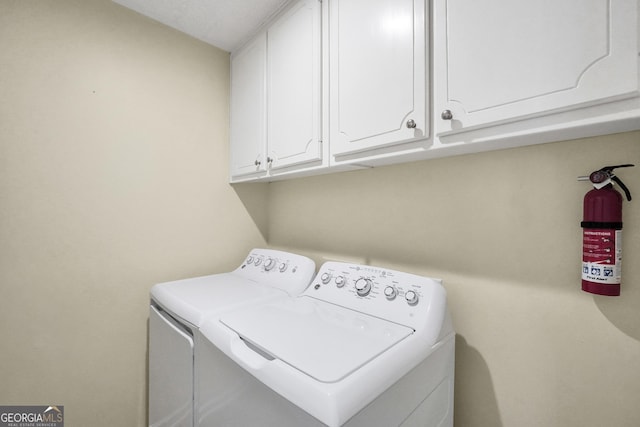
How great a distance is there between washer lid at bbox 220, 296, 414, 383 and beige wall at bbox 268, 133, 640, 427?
403mm

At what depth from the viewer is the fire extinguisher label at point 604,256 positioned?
75 centimetres

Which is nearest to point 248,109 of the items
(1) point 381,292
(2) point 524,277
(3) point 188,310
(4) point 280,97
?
(4) point 280,97

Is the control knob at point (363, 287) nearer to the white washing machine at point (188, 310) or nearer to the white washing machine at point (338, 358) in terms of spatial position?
the white washing machine at point (338, 358)

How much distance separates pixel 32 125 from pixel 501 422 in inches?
94.2

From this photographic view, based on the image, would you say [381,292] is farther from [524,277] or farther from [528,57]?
[528,57]

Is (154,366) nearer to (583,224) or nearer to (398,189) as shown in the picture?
(398,189)

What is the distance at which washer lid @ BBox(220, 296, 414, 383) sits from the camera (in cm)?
69

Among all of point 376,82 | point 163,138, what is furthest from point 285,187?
point 376,82


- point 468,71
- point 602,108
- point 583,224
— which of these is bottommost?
point 583,224

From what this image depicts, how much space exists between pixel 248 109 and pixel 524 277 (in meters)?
1.64

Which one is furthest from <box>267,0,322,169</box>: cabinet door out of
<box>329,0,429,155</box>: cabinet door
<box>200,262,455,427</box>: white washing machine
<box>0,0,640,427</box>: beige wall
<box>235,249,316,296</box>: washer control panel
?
<box>200,262,455,427</box>: white washing machine

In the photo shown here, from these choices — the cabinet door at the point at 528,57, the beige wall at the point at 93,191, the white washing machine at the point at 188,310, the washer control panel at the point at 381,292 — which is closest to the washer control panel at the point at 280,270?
the white washing machine at the point at 188,310

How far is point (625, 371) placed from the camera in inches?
30.9

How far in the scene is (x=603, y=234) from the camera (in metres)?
0.76
